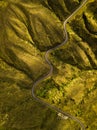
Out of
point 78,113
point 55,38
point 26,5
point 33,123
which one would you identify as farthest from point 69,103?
point 26,5

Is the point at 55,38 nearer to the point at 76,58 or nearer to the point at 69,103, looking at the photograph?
the point at 76,58

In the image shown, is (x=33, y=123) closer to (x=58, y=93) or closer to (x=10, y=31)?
(x=58, y=93)

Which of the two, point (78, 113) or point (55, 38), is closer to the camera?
point (78, 113)

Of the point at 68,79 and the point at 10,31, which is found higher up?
the point at 10,31

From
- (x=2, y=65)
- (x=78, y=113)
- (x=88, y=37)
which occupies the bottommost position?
(x=78, y=113)

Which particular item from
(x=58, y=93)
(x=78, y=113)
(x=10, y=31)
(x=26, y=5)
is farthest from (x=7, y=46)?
(x=78, y=113)

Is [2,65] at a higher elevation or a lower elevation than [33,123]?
higher
